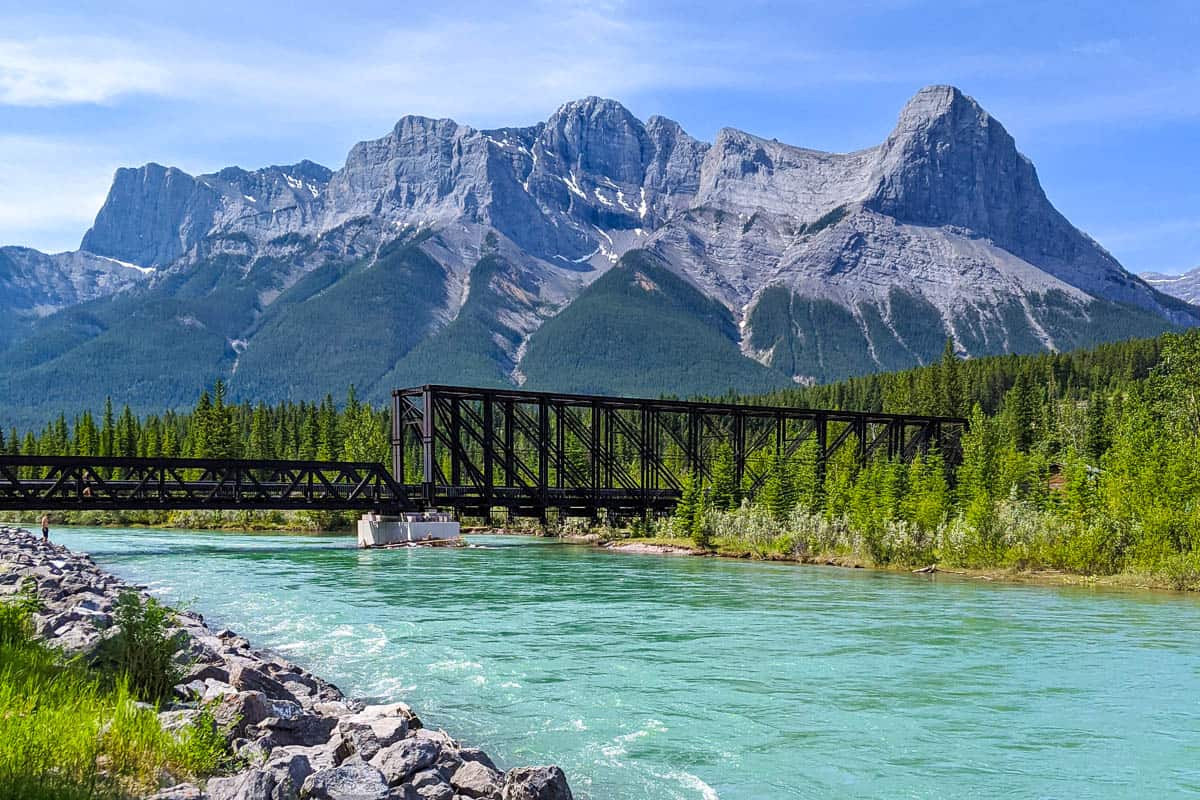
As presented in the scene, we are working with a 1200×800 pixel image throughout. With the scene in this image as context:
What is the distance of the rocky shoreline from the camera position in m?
10.1

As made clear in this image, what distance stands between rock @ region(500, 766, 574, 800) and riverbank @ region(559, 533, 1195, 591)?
40.8 meters

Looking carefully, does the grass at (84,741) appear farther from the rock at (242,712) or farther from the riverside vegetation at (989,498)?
the riverside vegetation at (989,498)

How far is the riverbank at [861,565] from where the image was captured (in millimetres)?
46125

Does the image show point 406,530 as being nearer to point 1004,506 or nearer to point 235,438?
point 1004,506

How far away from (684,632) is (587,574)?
2143 cm

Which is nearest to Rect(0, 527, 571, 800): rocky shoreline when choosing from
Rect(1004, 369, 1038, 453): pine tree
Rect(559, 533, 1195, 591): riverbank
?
Rect(559, 533, 1195, 591): riverbank

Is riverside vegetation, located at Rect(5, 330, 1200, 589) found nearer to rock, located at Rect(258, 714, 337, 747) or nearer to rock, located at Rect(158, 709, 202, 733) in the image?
rock, located at Rect(258, 714, 337, 747)

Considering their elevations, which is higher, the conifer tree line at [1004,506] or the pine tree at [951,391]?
the pine tree at [951,391]

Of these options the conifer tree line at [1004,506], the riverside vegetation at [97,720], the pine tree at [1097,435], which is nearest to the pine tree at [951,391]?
the conifer tree line at [1004,506]

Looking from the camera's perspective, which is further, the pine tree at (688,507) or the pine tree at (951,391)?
the pine tree at (951,391)

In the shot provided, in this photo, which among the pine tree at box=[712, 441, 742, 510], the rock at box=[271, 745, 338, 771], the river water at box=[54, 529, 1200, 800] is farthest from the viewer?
the pine tree at box=[712, 441, 742, 510]

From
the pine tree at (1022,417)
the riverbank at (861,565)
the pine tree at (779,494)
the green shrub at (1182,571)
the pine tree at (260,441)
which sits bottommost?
the riverbank at (861,565)

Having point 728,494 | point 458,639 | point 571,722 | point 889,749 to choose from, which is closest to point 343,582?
point 458,639

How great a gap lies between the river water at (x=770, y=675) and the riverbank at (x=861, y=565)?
372 centimetres
